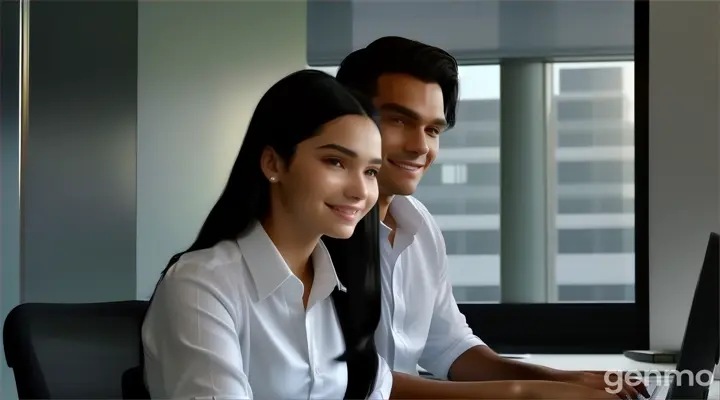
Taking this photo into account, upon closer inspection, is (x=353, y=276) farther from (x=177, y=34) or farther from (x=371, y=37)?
(x=371, y=37)

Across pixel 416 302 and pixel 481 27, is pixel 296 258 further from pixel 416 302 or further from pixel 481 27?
pixel 481 27

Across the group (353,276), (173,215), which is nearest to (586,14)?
(173,215)

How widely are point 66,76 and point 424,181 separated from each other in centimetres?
188

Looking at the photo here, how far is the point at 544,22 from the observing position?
12.0 feet

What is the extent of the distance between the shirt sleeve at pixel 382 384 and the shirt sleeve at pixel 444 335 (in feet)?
1.05

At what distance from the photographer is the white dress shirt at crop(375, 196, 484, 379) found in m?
1.76

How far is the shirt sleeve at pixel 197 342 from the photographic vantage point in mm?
1226

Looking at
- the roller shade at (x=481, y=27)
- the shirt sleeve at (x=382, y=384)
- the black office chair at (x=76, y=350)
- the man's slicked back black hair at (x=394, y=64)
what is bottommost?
A: the shirt sleeve at (x=382, y=384)

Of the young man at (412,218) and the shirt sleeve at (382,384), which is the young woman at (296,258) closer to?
the shirt sleeve at (382,384)

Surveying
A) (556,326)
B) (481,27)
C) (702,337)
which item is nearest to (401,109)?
(702,337)

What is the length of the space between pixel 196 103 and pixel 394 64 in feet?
3.27

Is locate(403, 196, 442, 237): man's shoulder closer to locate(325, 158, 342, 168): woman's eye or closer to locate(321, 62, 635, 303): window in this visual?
locate(325, 158, 342, 168): woman's eye

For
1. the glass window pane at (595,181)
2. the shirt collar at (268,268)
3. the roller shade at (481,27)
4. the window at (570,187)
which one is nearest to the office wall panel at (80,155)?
the roller shade at (481,27)

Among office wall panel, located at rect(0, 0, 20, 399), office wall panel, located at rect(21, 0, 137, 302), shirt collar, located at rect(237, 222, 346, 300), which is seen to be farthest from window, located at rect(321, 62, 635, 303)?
shirt collar, located at rect(237, 222, 346, 300)
